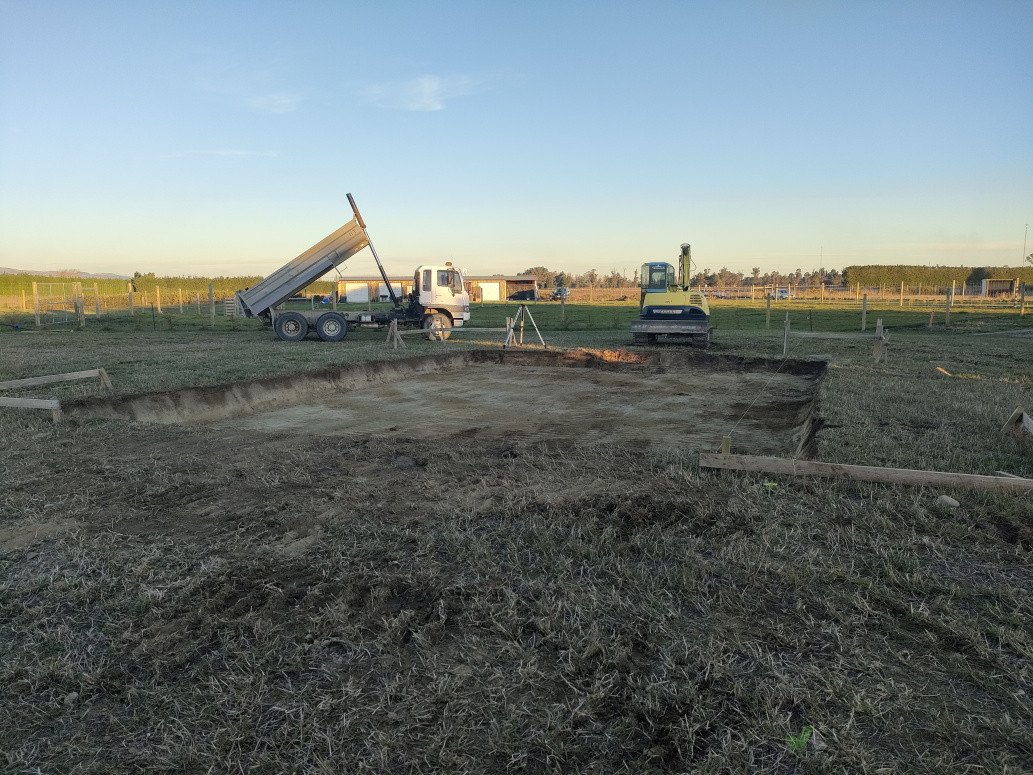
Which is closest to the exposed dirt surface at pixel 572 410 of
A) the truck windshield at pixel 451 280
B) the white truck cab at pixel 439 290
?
the white truck cab at pixel 439 290

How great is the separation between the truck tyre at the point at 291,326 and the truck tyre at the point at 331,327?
1.62 ft

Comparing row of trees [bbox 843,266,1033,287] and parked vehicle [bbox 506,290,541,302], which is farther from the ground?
row of trees [bbox 843,266,1033,287]

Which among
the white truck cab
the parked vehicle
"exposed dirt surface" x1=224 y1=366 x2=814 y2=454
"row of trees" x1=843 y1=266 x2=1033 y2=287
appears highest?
"row of trees" x1=843 y1=266 x2=1033 y2=287

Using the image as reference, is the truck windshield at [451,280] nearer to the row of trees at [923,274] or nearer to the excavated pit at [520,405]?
the excavated pit at [520,405]

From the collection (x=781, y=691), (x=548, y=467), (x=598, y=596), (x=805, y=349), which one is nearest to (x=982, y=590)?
(x=781, y=691)

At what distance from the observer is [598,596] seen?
3027mm

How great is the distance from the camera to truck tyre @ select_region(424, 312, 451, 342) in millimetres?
19469

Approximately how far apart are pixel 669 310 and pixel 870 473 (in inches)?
568

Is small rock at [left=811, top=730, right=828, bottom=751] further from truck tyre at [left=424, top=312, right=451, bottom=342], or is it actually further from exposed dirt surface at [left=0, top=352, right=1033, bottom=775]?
truck tyre at [left=424, top=312, right=451, bottom=342]

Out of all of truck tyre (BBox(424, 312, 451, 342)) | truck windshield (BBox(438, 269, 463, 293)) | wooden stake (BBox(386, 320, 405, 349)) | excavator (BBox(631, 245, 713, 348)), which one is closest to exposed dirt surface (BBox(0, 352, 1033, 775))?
wooden stake (BBox(386, 320, 405, 349))

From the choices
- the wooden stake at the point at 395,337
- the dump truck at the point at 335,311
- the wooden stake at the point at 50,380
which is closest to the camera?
the wooden stake at the point at 50,380

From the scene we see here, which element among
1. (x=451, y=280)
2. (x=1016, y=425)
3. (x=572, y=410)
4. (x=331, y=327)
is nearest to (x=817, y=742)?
(x=1016, y=425)

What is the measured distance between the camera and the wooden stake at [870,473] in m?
4.23

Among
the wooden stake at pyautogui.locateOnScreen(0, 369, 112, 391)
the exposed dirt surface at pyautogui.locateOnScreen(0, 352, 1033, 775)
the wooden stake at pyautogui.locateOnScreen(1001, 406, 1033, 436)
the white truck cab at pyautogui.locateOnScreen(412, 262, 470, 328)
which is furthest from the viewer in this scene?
the white truck cab at pyautogui.locateOnScreen(412, 262, 470, 328)
